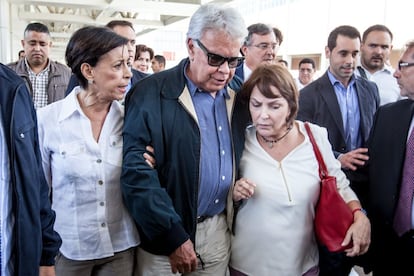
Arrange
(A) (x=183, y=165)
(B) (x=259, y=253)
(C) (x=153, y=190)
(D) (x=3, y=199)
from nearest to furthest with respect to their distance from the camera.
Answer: (D) (x=3, y=199) → (C) (x=153, y=190) → (A) (x=183, y=165) → (B) (x=259, y=253)

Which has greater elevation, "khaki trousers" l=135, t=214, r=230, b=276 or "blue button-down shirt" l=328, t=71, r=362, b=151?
"blue button-down shirt" l=328, t=71, r=362, b=151

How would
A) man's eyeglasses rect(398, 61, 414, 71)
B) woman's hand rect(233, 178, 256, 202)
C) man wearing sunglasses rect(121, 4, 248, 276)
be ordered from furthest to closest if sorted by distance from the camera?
man's eyeglasses rect(398, 61, 414, 71), woman's hand rect(233, 178, 256, 202), man wearing sunglasses rect(121, 4, 248, 276)

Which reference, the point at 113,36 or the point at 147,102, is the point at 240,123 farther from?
the point at 113,36

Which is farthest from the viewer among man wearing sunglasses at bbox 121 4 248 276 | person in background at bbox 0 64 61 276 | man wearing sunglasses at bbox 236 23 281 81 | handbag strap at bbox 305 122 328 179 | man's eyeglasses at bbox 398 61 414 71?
man wearing sunglasses at bbox 236 23 281 81

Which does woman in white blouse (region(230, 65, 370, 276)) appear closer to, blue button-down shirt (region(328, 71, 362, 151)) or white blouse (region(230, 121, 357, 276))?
white blouse (region(230, 121, 357, 276))

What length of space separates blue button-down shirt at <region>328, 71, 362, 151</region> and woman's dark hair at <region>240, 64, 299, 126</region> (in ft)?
3.44

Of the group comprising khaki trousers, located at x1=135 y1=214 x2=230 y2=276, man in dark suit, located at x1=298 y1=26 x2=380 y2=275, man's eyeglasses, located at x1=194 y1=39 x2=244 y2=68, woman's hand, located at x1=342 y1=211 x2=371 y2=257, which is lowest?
khaki trousers, located at x1=135 y1=214 x2=230 y2=276

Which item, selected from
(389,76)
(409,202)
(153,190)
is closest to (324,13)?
(389,76)

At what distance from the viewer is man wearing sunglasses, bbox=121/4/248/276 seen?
150cm

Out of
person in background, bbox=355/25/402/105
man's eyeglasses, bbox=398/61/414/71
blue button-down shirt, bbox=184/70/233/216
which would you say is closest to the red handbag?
blue button-down shirt, bbox=184/70/233/216

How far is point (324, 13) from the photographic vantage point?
349 inches

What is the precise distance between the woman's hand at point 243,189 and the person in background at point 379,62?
2.22 meters

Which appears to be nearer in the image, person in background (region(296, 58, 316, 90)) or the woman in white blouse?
the woman in white blouse

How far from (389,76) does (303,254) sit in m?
2.38
